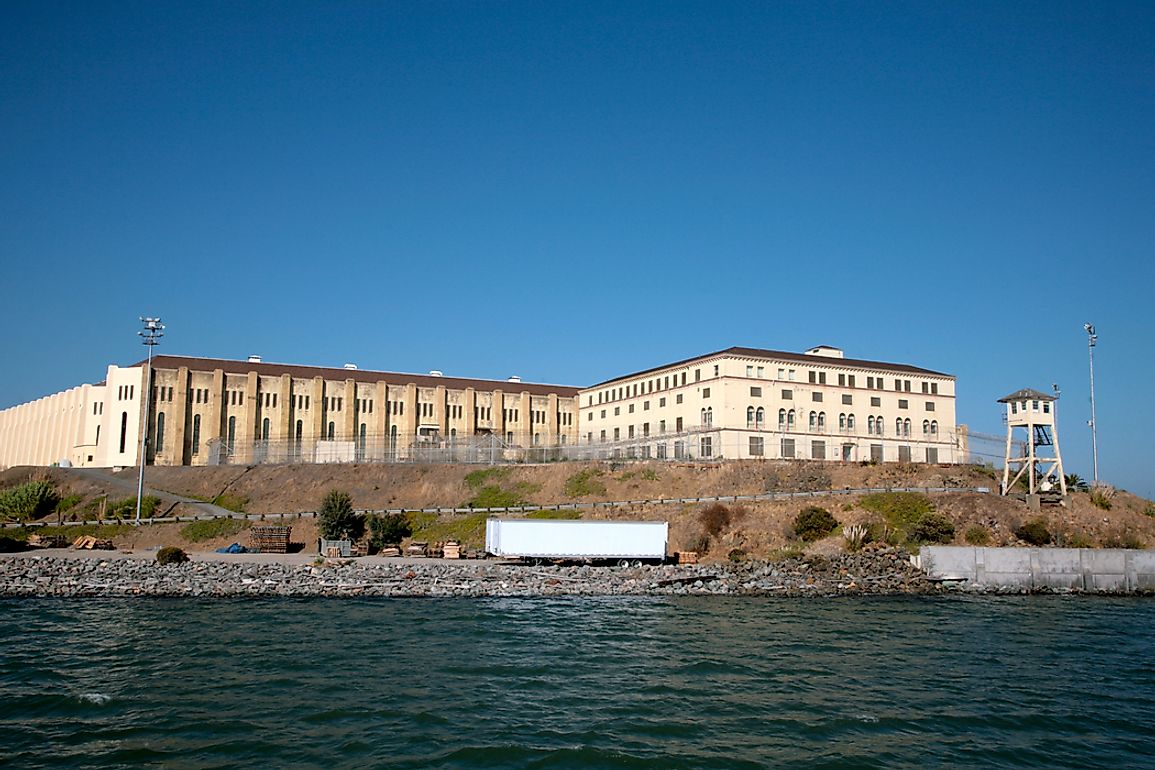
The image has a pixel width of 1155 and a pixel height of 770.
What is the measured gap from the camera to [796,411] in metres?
73.7

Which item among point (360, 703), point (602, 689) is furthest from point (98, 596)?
point (602, 689)

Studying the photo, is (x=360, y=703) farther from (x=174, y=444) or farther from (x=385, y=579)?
(x=174, y=444)

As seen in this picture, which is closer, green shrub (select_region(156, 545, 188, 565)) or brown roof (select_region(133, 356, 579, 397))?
green shrub (select_region(156, 545, 188, 565))

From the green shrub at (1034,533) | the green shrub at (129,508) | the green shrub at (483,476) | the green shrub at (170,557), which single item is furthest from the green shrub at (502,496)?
the green shrub at (1034,533)

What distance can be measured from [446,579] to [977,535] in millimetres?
30541

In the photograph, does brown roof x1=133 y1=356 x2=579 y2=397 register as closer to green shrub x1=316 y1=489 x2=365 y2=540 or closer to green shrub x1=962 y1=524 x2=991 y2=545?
green shrub x1=316 y1=489 x2=365 y2=540

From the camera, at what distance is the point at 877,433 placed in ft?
247

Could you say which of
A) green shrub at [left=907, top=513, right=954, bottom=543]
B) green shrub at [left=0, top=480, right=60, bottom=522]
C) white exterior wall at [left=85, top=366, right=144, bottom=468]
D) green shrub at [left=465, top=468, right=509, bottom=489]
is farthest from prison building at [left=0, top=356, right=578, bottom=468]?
green shrub at [left=907, top=513, right=954, bottom=543]

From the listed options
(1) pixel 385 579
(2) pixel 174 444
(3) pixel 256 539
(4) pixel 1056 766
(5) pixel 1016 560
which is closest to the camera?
(4) pixel 1056 766

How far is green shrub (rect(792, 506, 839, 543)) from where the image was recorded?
5162 centimetres

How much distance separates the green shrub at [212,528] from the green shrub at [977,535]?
45986 mm

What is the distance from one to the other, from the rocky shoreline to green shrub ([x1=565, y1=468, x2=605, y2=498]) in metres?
17.3

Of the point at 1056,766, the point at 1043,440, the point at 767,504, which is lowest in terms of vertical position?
the point at 1056,766

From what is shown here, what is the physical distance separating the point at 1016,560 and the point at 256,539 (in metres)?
43.6
